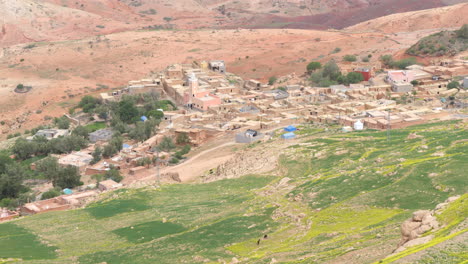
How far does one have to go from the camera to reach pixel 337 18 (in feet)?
397

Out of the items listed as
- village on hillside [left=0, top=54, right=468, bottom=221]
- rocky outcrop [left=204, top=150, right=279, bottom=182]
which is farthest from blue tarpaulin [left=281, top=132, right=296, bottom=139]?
rocky outcrop [left=204, top=150, right=279, bottom=182]

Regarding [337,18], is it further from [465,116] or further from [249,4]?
[465,116]

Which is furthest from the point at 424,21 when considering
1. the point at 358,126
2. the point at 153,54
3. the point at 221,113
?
the point at 358,126

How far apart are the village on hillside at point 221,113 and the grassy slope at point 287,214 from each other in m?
5.62

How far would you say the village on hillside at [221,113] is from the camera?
3741cm

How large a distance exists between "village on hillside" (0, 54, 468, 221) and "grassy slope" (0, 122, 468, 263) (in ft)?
18.4

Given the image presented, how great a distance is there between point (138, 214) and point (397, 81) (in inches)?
1360

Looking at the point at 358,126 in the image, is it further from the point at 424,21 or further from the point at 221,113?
the point at 424,21

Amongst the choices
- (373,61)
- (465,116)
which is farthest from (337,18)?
(465,116)

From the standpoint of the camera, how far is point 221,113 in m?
47.5

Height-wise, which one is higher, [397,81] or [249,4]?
[249,4]

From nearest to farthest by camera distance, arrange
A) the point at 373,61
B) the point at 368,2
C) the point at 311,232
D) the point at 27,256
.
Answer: the point at 311,232 → the point at 27,256 → the point at 373,61 → the point at 368,2

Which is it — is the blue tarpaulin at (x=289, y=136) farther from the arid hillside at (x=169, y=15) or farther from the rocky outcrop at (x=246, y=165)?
the arid hillside at (x=169, y=15)

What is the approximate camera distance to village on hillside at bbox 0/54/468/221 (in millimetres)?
37406
